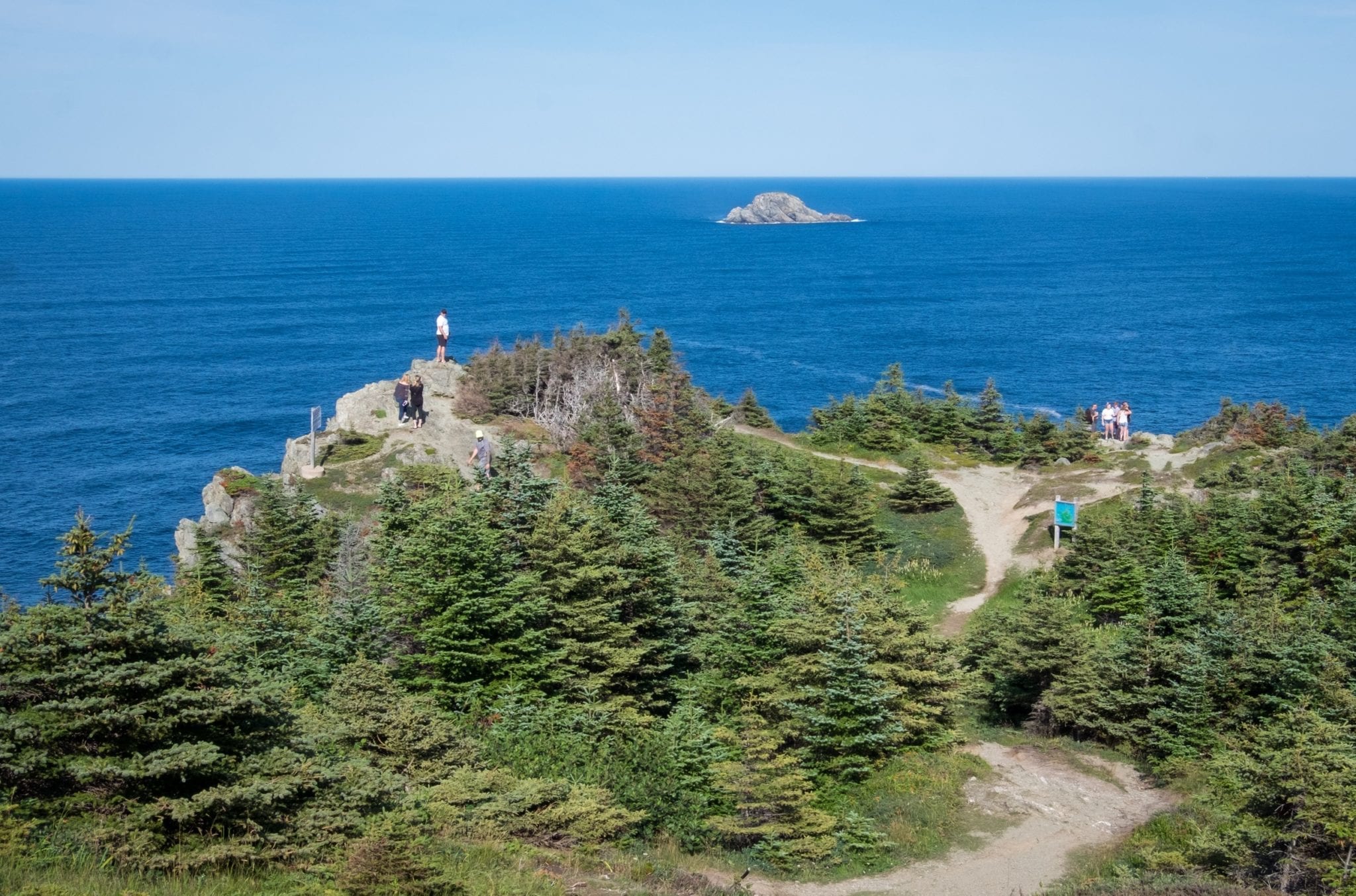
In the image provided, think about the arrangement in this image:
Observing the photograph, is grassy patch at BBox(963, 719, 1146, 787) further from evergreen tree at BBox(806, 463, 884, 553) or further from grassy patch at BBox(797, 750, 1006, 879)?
evergreen tree at BBox(806, 463, 884, 553)

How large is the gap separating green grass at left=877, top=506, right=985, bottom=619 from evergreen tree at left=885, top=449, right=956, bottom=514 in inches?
9.3

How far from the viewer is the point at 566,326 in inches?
3556

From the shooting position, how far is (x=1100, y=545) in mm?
26891

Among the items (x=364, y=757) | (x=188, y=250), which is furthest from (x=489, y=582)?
(x=188, y=250)

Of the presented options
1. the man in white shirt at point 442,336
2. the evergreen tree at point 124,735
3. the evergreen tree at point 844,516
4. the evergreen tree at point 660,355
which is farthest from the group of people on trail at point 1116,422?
the evergreen tree at point 124,735

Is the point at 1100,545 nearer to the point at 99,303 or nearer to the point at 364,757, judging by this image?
the point at 364,757

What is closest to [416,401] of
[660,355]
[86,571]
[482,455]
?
[482,455]

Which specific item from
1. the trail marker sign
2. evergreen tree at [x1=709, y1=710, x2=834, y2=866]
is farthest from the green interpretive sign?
evergreen tree at [x1=709, y1=710, x2=834, y2=866]

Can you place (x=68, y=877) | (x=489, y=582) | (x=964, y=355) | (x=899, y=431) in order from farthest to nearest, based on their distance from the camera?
1. (x=964, y=355)
2. (x=899, y=431)
3. (x=489, y=582)
4. (x=68, y=877)

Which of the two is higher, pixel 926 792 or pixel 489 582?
pixel 489 582

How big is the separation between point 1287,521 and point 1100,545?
4179mm

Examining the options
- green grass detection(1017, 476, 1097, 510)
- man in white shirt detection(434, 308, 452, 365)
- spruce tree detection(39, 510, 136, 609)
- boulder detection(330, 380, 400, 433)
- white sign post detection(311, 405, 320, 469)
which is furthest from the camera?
man in white shirt detection(434, 308, 452, 365)

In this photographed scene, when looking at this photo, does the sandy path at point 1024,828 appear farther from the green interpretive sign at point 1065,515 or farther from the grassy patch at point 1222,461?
the grassy patch at point 1222,461

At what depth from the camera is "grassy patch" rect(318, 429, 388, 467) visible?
34.3 meters
